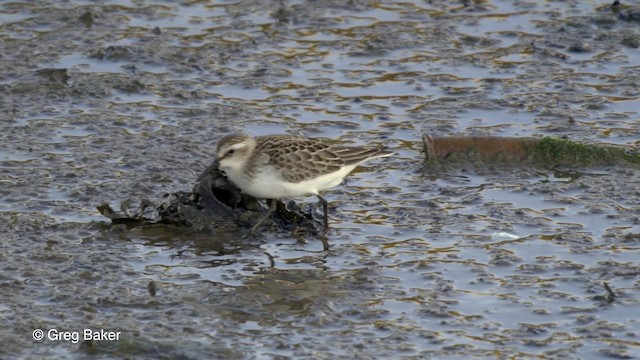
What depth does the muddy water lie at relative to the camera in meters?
8.52

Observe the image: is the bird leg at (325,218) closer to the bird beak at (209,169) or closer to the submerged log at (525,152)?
the bird beak at (209,169)

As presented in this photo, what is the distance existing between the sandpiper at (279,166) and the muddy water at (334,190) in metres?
0.36

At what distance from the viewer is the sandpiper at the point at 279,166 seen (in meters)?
10.1

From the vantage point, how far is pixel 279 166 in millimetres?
10109

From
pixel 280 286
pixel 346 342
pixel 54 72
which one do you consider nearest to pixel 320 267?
pixel 280 286

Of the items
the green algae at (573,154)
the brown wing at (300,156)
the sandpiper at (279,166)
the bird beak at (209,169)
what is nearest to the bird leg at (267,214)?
the sandpiper at (279,166)

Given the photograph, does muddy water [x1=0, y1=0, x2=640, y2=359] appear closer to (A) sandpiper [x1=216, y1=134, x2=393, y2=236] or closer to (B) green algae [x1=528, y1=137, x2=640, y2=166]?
(B) green algae [x1=528, y1=137, x2=640, y2=166]

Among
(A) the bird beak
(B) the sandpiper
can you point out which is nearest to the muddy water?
(B) the sandpiper

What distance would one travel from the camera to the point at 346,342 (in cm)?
829

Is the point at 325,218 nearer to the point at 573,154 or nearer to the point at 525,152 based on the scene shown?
the point at 525,152

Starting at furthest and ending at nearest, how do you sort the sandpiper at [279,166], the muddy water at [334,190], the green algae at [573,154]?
the green algae at [573,154]
the sandpiper at [279,166]
the muddy water at [334,190]

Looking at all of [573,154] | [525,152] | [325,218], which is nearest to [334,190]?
[325,218]

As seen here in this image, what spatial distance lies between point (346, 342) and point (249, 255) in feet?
5.78

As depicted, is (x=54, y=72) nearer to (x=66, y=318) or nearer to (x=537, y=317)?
(x=66, y=318)
